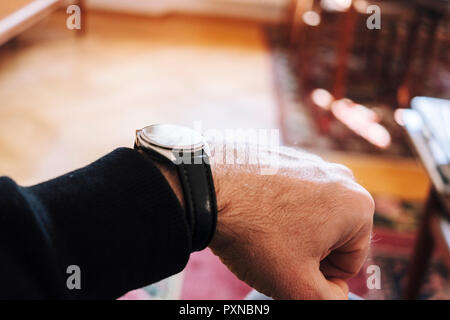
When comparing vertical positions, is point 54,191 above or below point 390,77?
above

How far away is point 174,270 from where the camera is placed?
0.36 metres

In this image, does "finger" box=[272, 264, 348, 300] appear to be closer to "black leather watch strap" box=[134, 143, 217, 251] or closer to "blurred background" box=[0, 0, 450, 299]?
"black leather watch strap" box=[134, 143, 217, 251]

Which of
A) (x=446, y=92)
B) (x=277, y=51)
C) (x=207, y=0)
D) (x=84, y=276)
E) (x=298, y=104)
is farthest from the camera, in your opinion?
(x=207, y=0)

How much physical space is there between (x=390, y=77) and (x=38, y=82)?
6.99ft

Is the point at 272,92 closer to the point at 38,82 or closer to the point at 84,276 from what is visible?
the point at 38,82

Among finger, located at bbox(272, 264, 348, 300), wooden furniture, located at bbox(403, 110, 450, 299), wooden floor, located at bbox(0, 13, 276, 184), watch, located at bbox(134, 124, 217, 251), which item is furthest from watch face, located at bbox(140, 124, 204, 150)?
wooden floor, located at bbox(0, 13, 276, 184)

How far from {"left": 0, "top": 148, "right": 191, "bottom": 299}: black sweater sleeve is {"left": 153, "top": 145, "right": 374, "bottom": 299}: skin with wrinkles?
1.4 inches

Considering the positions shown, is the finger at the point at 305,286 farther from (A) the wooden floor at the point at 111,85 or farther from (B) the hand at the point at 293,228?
(A) the wooden floor at the point at 111,85

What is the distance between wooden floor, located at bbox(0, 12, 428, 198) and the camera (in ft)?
5.78

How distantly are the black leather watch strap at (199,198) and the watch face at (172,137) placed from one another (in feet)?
0.07

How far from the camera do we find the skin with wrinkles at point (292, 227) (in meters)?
0.38

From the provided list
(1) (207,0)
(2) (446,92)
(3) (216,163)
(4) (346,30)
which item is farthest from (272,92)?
(3) (216,163)

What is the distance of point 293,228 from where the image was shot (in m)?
0.38

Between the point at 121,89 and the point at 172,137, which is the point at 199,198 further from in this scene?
the point at 121,89
